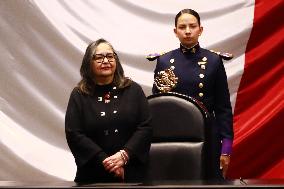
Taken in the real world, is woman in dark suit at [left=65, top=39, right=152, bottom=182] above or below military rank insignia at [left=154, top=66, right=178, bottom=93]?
below

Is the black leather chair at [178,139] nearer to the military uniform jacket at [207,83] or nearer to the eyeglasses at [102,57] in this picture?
the military uniform jacket at [207,83]

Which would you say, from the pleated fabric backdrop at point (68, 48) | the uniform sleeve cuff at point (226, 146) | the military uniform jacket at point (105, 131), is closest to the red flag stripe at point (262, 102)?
the pleated fabric backdrop at point (68, 48)

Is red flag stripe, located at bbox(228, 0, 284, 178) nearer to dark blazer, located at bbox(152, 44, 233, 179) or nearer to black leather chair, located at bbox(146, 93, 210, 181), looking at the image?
dark blazer, located at bbox(152, 44, 233, 179)

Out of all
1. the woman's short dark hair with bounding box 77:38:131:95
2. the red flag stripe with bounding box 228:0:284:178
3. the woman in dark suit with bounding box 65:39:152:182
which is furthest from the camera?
the red flag stripe with bounding box 228:0:284:178

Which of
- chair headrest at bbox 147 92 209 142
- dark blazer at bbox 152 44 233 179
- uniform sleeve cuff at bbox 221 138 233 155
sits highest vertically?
dark blazer at bbox 152 44 233 179

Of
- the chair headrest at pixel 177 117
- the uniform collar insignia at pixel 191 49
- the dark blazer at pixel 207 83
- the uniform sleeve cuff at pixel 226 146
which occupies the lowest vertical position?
the uniform sleeve cuff at pixel 226 146

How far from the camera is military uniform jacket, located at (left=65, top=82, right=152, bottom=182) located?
7.40ft

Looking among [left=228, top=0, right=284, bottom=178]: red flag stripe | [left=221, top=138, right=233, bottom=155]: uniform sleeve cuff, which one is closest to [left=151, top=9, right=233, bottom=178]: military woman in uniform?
[left=221, top=138, right=233, bottom=155]: uniform sleeve cuff

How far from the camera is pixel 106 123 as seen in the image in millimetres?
2281

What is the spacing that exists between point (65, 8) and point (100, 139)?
1436mm

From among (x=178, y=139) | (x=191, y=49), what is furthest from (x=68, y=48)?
(x=178, y=139)

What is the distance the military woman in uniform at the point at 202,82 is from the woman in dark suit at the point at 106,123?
354mm

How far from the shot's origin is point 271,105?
10.9 feet

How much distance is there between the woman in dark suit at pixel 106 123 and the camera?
7.36 ft
